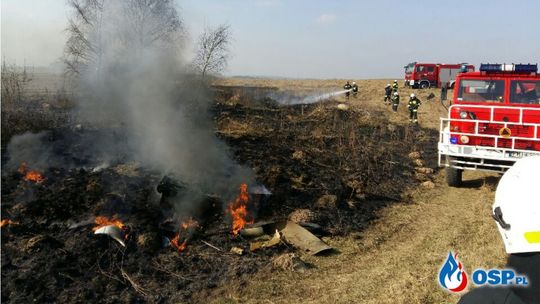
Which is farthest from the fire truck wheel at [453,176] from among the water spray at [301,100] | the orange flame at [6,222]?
the water spray at [301,100]

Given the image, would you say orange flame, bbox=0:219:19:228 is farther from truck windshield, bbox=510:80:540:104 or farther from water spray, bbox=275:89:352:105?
water spray, bbox=275:89:352:105

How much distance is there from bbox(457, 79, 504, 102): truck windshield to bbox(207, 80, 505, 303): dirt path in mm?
2074

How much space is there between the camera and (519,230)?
1.55 metres

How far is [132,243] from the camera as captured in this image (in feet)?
19.1

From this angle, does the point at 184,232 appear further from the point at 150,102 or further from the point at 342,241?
the point at 150,102

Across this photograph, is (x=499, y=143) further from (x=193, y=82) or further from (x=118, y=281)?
(x=193, y=82)

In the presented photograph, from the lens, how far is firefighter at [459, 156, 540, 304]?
4.54 feet

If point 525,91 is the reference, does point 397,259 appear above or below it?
below

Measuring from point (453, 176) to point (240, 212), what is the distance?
5.15 metres

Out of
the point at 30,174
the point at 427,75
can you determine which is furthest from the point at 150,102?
the point at 427,75

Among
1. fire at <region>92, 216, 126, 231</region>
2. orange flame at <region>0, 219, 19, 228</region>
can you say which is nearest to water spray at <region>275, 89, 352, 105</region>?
fire at <region>92, 216, 126, 231</region>

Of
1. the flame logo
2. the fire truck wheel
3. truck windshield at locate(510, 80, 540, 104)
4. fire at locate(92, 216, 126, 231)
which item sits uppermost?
truck windshield at locate(510, 80, 540, 104)

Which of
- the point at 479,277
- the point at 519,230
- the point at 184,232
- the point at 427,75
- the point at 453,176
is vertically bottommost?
the point at 184,232

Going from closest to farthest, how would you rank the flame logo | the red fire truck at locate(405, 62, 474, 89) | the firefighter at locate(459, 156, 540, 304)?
1. the firefighter at locate(459, 156, 540, 304)
2. the flame logo
3. the red fire truck at locate(405, 62, 474, 89)
